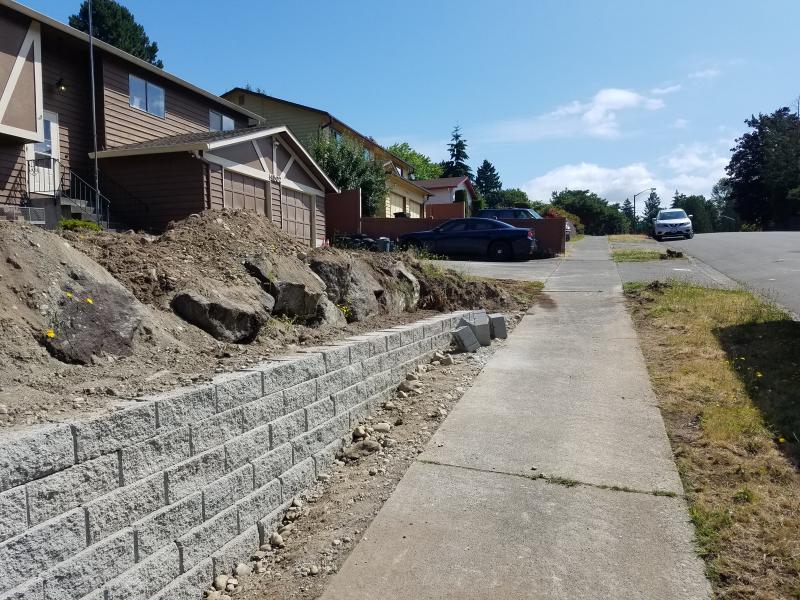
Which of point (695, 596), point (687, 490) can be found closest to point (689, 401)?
point (687, 490)

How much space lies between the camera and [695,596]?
281cm

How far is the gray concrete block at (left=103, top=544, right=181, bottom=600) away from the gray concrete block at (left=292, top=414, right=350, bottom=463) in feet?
3.83

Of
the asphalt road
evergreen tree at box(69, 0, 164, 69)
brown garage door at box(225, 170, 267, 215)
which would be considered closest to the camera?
the asphalt road

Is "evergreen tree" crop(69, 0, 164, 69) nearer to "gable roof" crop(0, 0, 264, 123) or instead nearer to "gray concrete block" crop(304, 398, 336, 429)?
"gable roof" crop(0, 0, 264, 123)

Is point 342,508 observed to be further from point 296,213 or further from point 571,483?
point 296,213

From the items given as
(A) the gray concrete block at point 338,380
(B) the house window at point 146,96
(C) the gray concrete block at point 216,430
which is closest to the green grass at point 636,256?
(B) the house window at point 146,96

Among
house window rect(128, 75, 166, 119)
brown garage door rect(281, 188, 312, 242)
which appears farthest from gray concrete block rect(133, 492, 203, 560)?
house window rect(128, 75, 166, 119)

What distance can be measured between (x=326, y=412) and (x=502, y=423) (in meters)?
1.53

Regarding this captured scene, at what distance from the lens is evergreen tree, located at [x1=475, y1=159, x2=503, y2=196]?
321 ft

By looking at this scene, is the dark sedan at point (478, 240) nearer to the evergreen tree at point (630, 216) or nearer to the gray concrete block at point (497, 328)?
the gray concrete block at point (497, 328)

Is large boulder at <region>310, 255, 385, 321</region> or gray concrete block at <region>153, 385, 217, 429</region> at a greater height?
large boulder at <region>310, 255, 385, 321</region>

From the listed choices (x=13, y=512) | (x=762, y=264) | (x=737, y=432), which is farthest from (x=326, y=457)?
(x=762, y=264)

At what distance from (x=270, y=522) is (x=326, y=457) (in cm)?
78

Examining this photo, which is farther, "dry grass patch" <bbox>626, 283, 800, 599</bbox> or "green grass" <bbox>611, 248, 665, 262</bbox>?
"green grass" <bbox>611, 248, 665, 262</bbox>
